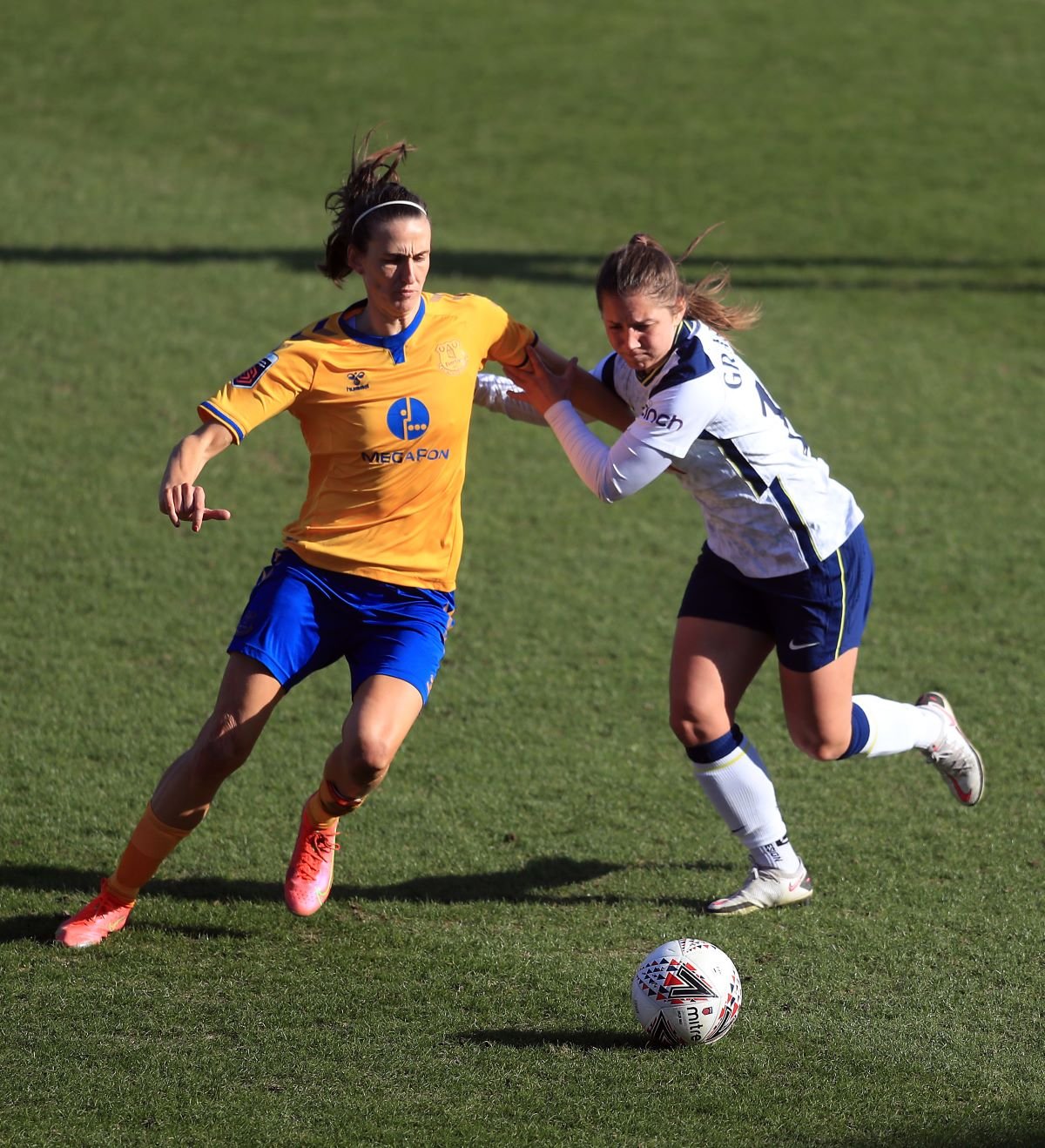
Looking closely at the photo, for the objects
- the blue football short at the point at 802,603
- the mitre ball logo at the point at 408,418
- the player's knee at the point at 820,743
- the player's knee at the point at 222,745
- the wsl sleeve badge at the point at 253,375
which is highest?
the wsl sleeve badge at the point at 253,375

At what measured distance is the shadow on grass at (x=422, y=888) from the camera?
205 inches

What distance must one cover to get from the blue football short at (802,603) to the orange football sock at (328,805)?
1281mm

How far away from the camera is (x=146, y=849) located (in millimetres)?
4727

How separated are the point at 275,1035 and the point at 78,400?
656 cm

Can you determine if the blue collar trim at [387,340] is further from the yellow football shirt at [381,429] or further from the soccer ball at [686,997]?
the soccer ball at [686,997]

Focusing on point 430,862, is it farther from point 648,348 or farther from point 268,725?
point 648,348

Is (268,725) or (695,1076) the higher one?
(695,1076)

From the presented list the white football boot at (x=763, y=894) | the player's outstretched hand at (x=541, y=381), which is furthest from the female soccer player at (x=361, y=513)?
the white football boot at (x=763, y=894)

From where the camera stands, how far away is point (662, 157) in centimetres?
1526

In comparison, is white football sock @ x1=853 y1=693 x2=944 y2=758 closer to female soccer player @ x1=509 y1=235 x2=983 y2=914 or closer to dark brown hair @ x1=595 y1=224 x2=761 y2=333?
female soccer player @ x1=509 y1=235 x2=983 y2=914

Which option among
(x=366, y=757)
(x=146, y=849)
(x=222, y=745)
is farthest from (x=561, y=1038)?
(x=146, y=849)

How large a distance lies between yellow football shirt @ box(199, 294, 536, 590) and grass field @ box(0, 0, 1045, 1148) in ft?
4.29

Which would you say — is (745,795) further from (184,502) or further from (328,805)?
(184,502)

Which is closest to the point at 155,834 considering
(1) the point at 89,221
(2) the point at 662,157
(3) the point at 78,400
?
(3) the point at 78,400
